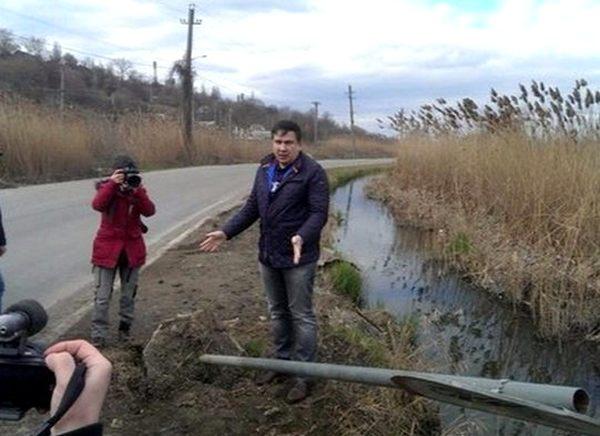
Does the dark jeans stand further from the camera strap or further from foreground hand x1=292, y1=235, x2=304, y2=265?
the camera strap

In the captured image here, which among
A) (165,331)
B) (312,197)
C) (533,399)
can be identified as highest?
(312,197)

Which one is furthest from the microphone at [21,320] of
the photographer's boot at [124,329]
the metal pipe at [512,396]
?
the photographer's boot at [124,329]

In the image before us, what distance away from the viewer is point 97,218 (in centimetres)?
1209

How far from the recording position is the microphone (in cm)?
155

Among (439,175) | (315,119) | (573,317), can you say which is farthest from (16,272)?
(315,119)

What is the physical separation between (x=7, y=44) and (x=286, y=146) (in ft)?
193

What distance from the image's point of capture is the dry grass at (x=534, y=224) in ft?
24.7

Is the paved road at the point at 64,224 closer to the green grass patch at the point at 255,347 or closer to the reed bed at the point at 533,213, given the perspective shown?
the green grass patch at the point at 255,347

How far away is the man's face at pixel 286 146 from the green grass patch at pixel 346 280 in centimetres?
347

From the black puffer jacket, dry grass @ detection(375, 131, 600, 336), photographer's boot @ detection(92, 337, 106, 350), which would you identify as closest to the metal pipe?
the black puffer jacket

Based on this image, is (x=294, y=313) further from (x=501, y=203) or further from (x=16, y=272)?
(x=501, y=203)

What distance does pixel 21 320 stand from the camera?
1.59 meters

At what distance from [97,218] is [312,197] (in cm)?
831

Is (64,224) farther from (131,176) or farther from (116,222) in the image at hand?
(131,176)
